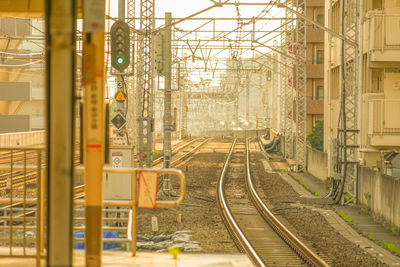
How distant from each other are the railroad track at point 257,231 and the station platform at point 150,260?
3.40 metres

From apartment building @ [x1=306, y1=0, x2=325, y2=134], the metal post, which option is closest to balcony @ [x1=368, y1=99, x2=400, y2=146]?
the metal post

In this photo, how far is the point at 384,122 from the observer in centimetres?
2125

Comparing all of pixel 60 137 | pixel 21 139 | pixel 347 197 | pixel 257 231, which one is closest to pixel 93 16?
pixel 60 137

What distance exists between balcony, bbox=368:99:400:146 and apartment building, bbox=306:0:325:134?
31.1m

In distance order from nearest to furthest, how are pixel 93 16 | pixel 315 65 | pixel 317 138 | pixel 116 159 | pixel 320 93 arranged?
pixel 93 16
pixel 116 159
pixel 317 138
pixel 315 65
pixel 320 93

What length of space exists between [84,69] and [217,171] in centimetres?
2582

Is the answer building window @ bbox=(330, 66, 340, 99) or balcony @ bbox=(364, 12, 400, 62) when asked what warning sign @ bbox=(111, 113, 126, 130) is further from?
building window @ bbox=(330, 66, 340, 99)

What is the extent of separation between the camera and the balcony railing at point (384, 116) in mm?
21109

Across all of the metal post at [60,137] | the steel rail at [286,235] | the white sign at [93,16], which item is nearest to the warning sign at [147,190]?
the white sign at [93,16]

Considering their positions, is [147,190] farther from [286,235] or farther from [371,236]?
[371,236]

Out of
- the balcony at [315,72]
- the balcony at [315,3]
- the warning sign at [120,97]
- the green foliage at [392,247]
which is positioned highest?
the balcony at [315,3]

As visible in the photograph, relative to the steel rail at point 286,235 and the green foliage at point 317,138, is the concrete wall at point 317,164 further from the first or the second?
the green foliage at point 317,138

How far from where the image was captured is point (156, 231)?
13.5 m

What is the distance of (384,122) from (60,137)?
18848 mm
